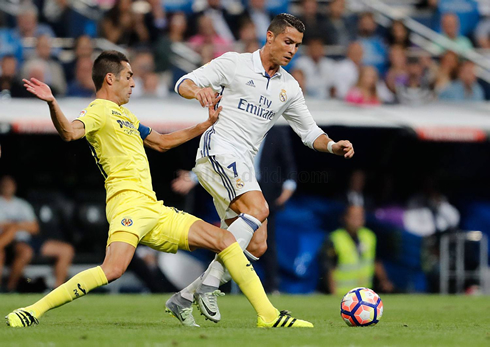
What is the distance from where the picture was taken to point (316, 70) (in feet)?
47.7

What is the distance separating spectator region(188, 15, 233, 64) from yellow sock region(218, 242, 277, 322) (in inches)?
326

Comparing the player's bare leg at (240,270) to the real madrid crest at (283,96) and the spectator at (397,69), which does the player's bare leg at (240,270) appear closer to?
the real madrid crest at (283,96)

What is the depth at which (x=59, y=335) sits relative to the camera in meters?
5.67

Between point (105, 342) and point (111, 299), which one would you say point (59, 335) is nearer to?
point (105, 342)

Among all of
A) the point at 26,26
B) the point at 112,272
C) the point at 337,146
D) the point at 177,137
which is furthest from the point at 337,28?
the point at 112,272

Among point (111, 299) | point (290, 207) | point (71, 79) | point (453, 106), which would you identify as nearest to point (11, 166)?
point (71, 79)

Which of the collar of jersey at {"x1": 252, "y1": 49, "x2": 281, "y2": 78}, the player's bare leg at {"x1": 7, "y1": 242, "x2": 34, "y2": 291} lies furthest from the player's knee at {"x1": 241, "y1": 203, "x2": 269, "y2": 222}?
the player's bare leg at {"x1": 7, "y1": 242, "x2": 34, "y2": 291}

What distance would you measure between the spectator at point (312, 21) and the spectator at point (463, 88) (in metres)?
2.57

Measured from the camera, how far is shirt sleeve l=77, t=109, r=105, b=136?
623cm

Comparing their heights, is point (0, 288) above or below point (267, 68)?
below

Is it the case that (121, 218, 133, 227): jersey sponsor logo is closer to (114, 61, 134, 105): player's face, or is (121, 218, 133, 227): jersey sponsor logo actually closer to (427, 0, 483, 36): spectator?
(114, 61, 134, 105): player's face

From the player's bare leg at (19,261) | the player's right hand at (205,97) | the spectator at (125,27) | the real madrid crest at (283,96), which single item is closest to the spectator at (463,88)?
the spectator at (125,27)

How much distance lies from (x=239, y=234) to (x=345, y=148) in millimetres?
1175

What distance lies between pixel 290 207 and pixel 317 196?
81cm
